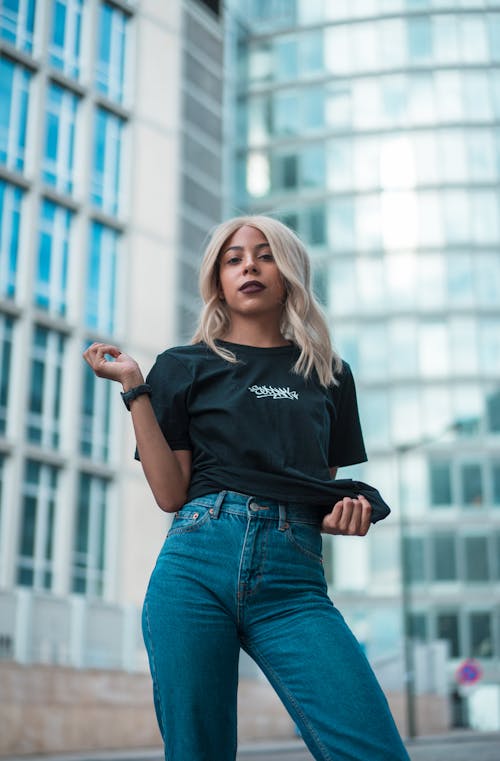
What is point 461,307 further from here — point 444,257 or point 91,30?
point 91,30

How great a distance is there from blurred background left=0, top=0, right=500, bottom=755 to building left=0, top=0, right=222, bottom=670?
65mm

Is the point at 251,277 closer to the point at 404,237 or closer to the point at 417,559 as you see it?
the point at 417,559

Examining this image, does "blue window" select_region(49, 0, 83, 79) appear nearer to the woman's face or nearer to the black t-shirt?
the woman's face

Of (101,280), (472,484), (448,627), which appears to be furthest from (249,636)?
(472,484)

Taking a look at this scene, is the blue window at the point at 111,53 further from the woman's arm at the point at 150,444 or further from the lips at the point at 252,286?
the woman's arm at the point at 150,444

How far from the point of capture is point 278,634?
247 centimetres

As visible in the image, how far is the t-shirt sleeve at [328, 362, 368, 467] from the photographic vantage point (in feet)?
9.82

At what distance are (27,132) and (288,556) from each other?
26831 mm

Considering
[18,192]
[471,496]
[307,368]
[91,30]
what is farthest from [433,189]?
[307,368]

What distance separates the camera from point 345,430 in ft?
9.87

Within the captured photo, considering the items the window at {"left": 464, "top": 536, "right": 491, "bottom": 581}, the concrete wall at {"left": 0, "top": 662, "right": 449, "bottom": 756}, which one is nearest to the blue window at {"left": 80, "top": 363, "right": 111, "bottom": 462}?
the concrete wall at {"left": 0, "top": 662, "right": 449, "bottom": 756}

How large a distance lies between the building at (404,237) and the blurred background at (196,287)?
10cm

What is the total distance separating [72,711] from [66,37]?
18.4 m

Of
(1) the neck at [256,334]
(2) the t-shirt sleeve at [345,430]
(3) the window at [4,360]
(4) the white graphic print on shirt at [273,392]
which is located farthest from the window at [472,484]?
(4) the white graphic print on shirt at [273,392]
